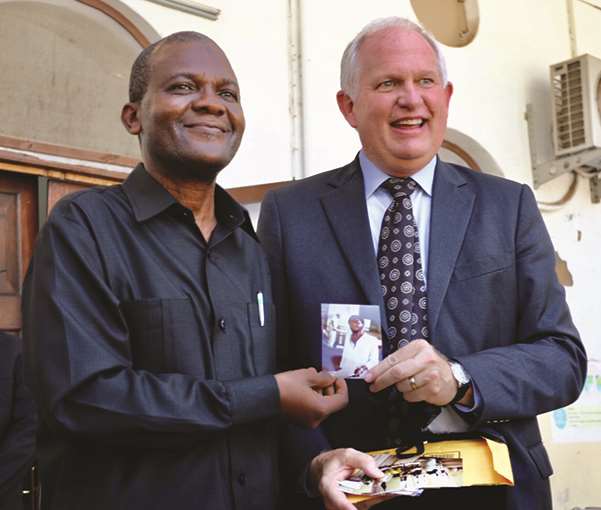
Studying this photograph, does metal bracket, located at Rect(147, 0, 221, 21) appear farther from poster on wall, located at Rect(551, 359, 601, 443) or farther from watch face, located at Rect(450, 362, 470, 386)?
poster on wall, located at Rect(551, 359, 601, 443)

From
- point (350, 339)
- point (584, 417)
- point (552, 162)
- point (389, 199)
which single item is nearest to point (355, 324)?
point (350, 339)

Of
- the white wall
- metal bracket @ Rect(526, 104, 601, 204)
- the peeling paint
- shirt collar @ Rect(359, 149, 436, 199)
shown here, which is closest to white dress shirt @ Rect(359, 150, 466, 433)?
shirt collar @ Rect(359, 149, 436, 199)

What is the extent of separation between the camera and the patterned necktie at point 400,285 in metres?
1.67

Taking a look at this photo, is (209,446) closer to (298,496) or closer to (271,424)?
(271,424)

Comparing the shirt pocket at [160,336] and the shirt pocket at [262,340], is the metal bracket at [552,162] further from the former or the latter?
the shirt pocket at [160,336]

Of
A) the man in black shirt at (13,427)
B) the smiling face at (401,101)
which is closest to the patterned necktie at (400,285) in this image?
the smiling face at (401,101)

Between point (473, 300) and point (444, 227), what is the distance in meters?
0.19

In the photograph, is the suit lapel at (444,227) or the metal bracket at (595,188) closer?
the suit lapel at (444,227)

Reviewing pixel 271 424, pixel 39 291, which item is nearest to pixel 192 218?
pixel 39 291

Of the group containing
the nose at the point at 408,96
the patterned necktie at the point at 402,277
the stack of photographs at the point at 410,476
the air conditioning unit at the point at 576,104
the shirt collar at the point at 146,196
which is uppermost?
the air conditioning unit at the point at 576,104

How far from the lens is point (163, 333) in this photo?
149 cm

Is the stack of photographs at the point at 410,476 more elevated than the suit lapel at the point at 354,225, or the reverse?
the suit lapel at the point at 354,225

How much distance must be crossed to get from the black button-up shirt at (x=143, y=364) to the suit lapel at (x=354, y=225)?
0.29 meters

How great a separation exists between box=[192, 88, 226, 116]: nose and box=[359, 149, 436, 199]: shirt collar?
447mm
